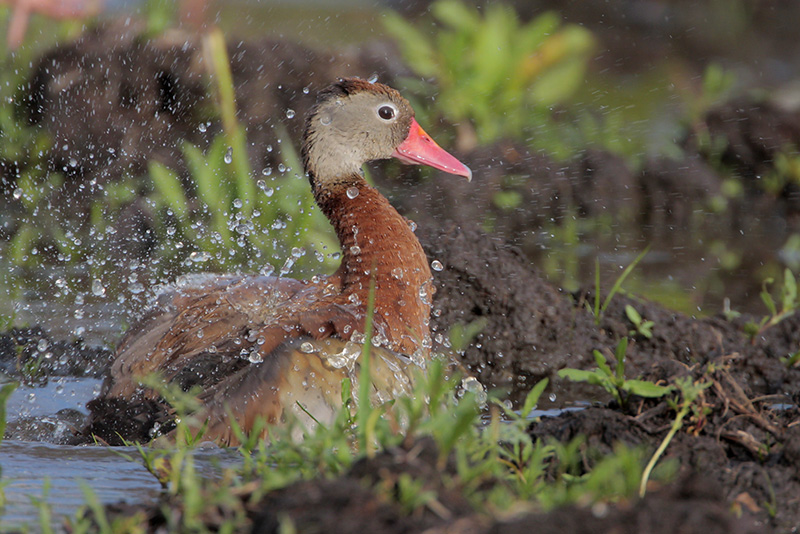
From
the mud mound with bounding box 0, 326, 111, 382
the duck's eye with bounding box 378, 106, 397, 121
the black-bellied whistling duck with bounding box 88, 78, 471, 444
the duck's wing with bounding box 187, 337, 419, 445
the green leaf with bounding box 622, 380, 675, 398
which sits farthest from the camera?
the duck's eye with bounding box 378, 106, 397, 121

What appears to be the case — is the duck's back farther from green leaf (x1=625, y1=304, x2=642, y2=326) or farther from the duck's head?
green leaf (x1=625, y1=304, x2=642, y2=326)

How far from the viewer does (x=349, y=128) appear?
4570 mm

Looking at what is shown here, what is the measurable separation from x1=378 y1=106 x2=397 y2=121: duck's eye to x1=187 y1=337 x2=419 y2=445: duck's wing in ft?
5.17

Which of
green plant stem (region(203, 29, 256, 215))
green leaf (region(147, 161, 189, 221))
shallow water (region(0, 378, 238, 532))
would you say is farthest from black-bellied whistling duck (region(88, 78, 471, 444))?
green leaf (region(147, 161, 189, 221))

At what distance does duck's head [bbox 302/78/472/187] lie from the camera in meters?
4.55

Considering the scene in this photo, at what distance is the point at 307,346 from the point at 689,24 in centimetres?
993

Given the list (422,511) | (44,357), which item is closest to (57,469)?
(422,511)

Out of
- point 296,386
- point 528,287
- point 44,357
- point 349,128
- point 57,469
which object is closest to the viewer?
point 57,469

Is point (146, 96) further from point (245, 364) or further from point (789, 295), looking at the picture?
point (789, 295)

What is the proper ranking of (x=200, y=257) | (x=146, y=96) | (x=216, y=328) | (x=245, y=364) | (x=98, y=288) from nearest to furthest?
(x=245, y=364) < (x=216, y=328) < (x=98, y=288) < (x=200, y=257) < (x=146, y=96)

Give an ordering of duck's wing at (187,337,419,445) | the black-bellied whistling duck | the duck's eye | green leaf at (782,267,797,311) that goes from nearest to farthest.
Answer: duck's wing at (187,337,419,445) < the black-bellied whistling duck < green leaf at (782,267,797,311) < the duck's eye

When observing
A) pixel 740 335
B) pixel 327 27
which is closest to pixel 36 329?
pixel 740 335

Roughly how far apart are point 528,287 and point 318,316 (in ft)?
5.54

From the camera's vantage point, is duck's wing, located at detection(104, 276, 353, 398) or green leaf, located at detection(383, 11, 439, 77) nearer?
duck's wing, located at detection(104, 276, 353, 398)
